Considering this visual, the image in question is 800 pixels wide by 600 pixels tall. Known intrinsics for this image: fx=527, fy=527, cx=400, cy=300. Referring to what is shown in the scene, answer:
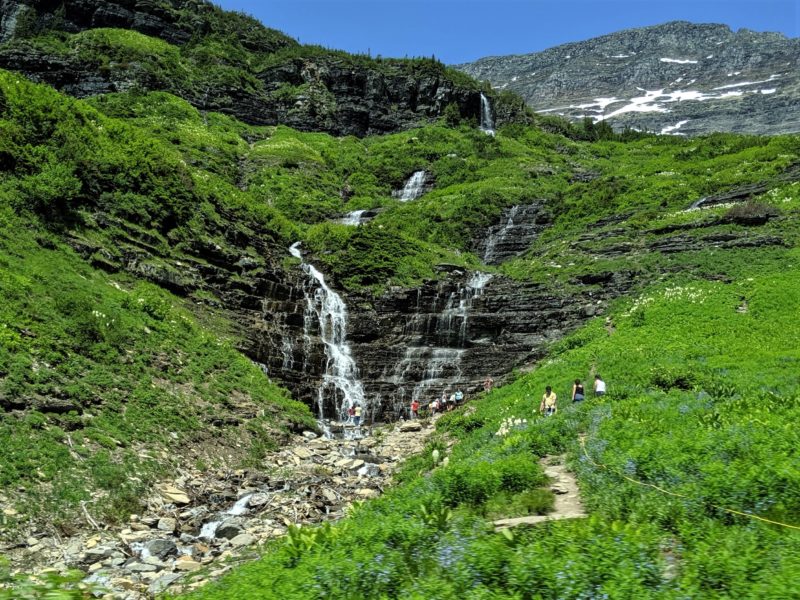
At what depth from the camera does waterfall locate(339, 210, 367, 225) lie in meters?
54.3

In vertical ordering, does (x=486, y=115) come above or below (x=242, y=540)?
above

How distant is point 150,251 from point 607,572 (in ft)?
94.0

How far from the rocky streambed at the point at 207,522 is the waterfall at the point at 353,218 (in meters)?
35.4

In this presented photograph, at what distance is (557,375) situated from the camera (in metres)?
22.8

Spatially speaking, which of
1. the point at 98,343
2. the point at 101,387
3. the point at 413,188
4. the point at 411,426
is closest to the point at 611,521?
the point at 101,387

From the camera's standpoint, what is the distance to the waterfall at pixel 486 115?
92.8 meters

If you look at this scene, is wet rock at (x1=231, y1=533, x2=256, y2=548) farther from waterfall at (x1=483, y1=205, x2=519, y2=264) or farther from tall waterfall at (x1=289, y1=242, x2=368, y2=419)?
waterfall at (x1=483, y1=205, x2=519, y2=264)

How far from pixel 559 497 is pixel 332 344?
24.6 m

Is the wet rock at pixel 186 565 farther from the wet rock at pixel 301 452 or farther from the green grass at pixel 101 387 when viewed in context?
the wet rock at pixel 301 452

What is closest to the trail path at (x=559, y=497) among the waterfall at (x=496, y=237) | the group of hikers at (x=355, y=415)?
the group of hikers at (x=355, y=415)

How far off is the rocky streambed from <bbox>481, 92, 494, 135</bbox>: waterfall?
81492 millimetres

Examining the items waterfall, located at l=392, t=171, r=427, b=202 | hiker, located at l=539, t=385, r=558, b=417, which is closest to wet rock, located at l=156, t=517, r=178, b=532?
hiker, located at l=539, t=385, r=558, b=417

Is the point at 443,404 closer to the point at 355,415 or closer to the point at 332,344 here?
the point at 355,415

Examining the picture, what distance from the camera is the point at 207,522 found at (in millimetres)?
13648
